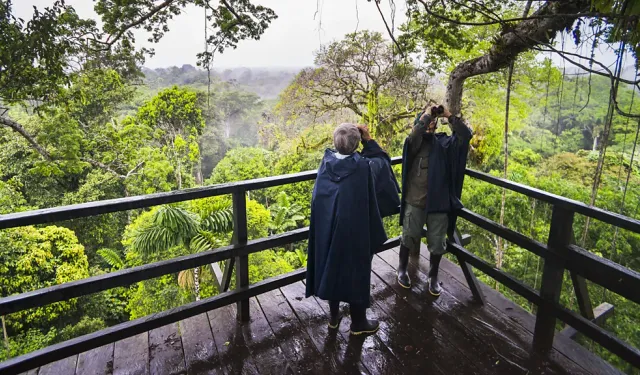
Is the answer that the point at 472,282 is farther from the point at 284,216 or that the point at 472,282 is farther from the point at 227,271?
the point at 284,216

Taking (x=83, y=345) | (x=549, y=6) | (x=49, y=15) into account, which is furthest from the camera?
(x=49, y=15)

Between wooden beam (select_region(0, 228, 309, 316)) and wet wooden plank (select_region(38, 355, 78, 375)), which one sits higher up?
wooden beam (select_region(0, 228, 309, 316))

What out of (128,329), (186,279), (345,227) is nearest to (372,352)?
(345,227)

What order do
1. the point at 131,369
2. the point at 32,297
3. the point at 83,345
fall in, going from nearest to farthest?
the point at 32,297 < the point at 83,345 < the point at 131,369

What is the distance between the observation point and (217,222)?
8711mm

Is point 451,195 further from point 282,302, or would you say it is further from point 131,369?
point 131,369

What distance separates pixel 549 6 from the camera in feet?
10.6

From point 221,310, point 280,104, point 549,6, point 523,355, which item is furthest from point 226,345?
point 280,104

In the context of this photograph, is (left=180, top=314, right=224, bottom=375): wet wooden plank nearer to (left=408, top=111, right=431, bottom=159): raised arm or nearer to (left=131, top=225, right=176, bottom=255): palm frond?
(left=408, top=111, right=431, bottom=159): raised arm

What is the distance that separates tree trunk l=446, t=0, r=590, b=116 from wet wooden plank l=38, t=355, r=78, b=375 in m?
3.02

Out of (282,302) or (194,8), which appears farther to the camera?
(194,8)

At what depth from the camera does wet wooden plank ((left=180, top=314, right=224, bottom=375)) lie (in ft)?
6.55

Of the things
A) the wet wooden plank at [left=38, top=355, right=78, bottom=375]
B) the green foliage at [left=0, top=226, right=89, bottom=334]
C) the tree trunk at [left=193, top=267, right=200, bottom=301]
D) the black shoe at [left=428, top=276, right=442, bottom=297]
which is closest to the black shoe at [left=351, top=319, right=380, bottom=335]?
the black shoe at [left=428, top=276, right=442, bottom=297]

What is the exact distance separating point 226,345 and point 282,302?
0.53 metres
